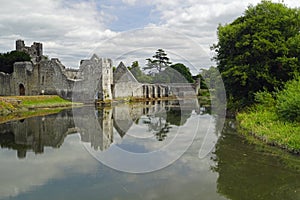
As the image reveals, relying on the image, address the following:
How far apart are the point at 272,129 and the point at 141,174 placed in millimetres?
6766

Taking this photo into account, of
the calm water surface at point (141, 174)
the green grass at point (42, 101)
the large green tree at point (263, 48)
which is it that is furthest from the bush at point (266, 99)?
the green grass at point (42, 101)

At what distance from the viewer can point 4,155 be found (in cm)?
1054

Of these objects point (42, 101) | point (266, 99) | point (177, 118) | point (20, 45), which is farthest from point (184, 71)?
point (266, 99)

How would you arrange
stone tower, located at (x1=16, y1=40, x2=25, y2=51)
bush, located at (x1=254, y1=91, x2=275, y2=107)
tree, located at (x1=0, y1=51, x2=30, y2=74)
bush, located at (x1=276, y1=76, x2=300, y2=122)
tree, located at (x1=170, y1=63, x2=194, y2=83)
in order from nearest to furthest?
bush, located at (x1=276, y1=76, x2=300, y2=122), bush, located at (x1=254, y1=91, x2=275, y2=107), tree, located at (x1=0, y1=51, x2=30, y2=74), stone tower, located at (x1=16, y1=40, x2=25, y2=51), tree, located at (x1=170, y1=63, x2=194, y2=83)

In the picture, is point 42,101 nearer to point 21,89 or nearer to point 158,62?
point 21,89

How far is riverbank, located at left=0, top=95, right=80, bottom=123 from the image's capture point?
77.5 feet

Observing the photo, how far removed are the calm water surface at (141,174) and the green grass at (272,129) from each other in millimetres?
600

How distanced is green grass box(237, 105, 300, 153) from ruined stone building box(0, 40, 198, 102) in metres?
20.8

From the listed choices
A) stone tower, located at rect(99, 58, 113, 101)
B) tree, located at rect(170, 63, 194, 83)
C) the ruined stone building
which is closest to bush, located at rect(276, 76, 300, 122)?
stone tower, located at rect(99, 58, 113, 101)

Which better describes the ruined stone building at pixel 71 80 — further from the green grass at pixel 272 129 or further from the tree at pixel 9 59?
the green grass at pixel 272 129

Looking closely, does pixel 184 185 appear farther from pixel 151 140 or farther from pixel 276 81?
pixel 276 81

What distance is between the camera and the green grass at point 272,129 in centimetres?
1100

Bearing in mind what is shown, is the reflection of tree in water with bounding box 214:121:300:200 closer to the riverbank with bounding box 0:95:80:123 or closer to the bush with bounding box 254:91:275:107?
the bush with bounding box 254:91:275:107

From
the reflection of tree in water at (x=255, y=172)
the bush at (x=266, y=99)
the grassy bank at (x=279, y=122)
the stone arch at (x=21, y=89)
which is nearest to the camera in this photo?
the reflection of tree in water at (x=255, y=172)
